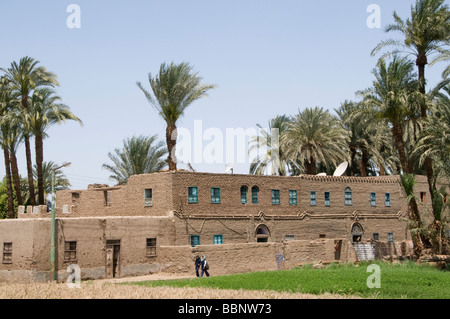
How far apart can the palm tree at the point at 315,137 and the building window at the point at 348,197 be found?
377cm

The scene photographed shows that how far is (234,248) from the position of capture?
37.1 metres

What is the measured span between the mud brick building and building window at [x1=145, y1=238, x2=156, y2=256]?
6 centimetres

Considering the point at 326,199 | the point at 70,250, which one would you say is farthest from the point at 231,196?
the point at 70,250

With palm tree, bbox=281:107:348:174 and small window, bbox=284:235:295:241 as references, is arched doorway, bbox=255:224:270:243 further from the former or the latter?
palm tree, bbox=281:107:348:174

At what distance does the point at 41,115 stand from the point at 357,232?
83.2 ft

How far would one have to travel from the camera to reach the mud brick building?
1324 inches

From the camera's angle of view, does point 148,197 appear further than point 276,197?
No

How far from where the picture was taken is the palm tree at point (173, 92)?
141ft

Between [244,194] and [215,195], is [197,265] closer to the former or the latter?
[215,195]

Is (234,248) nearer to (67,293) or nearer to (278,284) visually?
(278,284)

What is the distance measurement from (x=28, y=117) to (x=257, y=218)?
59.9ft

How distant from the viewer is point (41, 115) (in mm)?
47062

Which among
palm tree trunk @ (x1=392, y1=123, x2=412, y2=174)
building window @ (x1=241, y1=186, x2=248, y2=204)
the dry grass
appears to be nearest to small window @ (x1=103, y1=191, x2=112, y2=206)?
building window @ (x1=241, y1=186, x2=248, y2=204)
